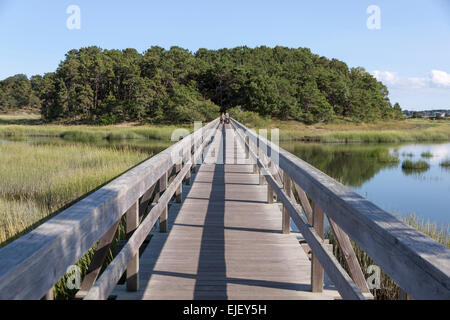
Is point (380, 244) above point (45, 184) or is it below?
above

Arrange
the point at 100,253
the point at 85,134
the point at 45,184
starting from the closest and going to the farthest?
the point at 100,253 → the point at 45,184 → the point at 85,134

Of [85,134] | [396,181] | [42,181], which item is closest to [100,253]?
[42,181]

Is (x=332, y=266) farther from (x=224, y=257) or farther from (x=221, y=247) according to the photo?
(x=221, y=247)

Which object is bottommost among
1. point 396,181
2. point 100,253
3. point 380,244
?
point 396,181

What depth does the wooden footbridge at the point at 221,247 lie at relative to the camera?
1.14 m

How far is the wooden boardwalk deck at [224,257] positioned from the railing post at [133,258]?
0.06m

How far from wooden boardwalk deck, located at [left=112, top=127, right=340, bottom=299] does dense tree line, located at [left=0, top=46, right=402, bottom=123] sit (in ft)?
153

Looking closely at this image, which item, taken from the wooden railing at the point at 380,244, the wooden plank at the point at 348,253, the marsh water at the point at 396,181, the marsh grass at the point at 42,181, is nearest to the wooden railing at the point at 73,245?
the wooden railing at the point at 380,244

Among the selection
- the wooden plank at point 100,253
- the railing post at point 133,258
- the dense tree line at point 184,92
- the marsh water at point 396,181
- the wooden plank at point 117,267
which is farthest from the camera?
the dense tree line at point 184,92

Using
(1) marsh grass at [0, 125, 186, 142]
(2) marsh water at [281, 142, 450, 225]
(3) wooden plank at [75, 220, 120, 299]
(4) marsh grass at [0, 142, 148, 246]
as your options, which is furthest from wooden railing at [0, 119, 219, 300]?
(1) marsh grass at [0, 125, 186, 142]

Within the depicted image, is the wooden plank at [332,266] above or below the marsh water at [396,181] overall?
above

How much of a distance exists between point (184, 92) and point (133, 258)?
56800 millimetres

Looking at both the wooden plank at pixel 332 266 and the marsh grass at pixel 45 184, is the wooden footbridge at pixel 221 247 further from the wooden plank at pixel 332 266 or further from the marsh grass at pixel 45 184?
the marsh grass at pixel 45 184

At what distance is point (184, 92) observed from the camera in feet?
191
